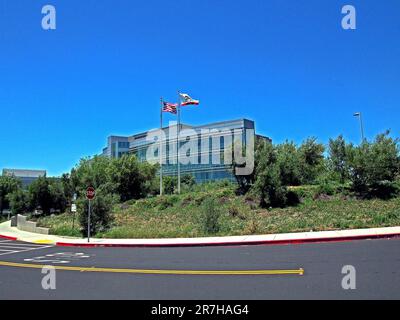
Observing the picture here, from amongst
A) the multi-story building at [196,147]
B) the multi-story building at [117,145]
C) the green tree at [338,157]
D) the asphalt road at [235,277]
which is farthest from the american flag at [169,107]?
the multi-story building at [117,145]

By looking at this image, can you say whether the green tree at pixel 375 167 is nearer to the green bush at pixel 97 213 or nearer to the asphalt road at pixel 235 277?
the asphalt road at pixel 235 277

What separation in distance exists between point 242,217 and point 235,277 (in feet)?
62.9

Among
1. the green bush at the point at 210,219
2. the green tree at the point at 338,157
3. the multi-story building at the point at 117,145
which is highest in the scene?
the multi-story building at the point at 117,145

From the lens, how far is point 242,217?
92.0 feet

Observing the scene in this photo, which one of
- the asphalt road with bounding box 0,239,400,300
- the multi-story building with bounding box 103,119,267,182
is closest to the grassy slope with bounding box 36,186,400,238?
the asphalt road with bounding box 0,239,400,300

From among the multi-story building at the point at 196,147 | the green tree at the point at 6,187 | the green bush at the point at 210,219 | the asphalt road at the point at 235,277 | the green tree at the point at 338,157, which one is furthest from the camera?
the multi-story building at the point at 196,147

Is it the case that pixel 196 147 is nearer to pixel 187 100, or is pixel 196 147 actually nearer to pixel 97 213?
pixel 187 100

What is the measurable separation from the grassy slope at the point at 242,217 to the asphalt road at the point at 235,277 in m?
6.24

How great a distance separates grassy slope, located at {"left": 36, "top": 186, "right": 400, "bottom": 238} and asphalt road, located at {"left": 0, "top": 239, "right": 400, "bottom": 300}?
624 centimetres

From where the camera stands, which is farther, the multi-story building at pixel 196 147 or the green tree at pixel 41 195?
the multi-story building at pixel 196 147

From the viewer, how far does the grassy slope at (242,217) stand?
19875 mm

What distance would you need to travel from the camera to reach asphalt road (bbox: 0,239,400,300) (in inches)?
292

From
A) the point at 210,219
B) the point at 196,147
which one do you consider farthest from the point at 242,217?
the point at 196,147
